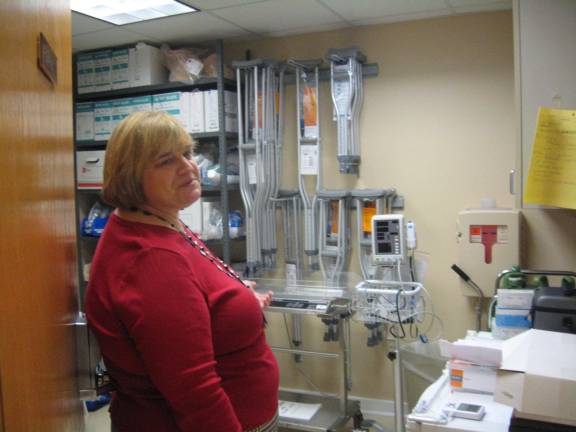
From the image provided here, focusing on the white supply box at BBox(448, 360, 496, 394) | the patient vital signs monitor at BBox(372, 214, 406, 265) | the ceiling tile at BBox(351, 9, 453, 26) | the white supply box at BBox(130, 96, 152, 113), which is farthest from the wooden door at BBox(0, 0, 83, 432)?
the white supply box at BBox(130, 96, 152, 113)

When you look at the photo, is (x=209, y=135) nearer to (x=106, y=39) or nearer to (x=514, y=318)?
(x=106, y=39)

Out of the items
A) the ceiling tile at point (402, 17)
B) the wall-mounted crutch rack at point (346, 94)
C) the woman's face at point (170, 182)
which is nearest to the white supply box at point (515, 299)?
the woman's face at point (170, 182)

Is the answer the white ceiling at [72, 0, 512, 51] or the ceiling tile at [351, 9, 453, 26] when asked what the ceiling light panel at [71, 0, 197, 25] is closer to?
the white ceiling at [72, 0, 512, 51]

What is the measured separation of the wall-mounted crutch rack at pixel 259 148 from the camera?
142 inches

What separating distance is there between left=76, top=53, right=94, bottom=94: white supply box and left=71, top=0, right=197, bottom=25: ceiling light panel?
703 mm

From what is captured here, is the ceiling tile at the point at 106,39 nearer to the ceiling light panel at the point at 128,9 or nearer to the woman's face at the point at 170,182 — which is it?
the ceiling light panel at the point at 128,9

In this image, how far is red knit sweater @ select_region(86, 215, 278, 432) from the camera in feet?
3.74

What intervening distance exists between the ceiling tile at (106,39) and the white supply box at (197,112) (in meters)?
0.50

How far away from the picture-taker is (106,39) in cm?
376

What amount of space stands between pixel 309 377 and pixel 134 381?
9.10 feet

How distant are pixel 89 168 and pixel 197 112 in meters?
0.93

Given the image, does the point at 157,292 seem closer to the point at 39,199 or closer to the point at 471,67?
the point at 39,199

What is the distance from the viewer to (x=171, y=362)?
113 cm

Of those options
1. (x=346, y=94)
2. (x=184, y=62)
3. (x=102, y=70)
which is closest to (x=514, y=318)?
(x=346, y=94)
